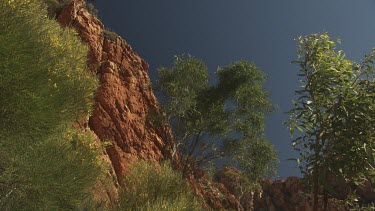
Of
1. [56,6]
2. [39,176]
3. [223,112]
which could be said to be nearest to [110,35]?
[56,6]

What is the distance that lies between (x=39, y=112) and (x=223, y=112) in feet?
77.1

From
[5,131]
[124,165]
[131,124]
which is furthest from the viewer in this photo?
[131,124]

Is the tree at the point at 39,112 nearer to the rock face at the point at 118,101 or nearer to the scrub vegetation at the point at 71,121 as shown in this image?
the scrub vegetation at the point at 71,121

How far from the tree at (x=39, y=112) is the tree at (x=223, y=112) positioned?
15.5 meters

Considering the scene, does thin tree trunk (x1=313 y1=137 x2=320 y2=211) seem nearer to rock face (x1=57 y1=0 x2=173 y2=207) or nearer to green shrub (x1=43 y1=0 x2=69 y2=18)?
rock face (x1=57 y1=0 x2=173 y2=207)

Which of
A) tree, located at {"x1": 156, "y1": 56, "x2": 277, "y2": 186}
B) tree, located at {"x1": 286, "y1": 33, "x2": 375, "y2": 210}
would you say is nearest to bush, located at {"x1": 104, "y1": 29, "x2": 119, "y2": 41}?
tree, located at {"x1": 156, "y1": 56, "x2": 277, "y2": 186}

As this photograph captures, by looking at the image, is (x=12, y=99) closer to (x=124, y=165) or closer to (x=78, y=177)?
(x=78, y=177)

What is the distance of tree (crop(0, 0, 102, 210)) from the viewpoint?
32.7 ft

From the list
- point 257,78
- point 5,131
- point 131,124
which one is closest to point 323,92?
point 5,131

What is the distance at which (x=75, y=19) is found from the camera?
125 ft

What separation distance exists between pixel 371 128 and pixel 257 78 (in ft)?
88.0

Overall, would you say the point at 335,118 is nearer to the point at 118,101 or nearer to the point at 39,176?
the point at 39,176

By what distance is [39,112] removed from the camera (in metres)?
10.7

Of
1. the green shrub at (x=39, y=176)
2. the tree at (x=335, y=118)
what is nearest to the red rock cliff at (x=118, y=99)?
the green shrub at (x=39, y=176)
